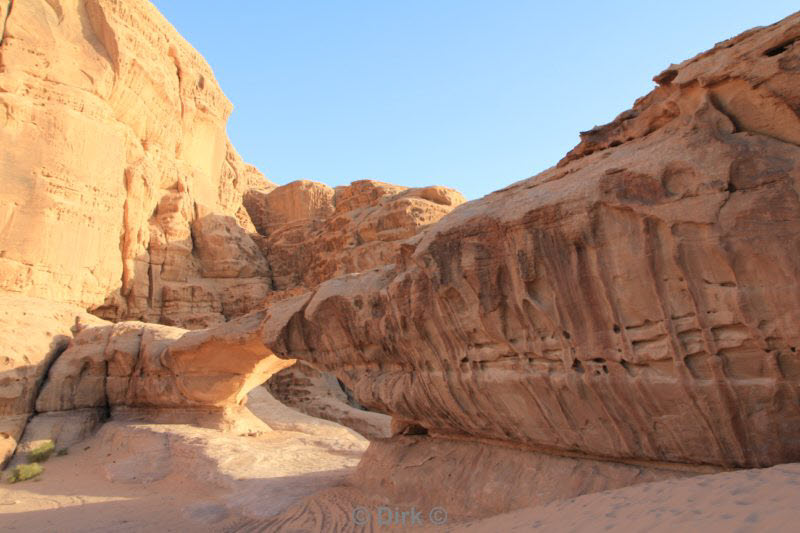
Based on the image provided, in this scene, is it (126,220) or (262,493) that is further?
(126,220)

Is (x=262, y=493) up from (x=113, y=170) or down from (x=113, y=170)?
down

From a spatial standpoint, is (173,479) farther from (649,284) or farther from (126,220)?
(126,220)

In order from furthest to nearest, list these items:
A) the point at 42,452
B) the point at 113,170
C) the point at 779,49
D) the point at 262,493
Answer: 1. the point at 113,170
2. the point at 42,452
3. the point at 262,493
4. the point at 779,49

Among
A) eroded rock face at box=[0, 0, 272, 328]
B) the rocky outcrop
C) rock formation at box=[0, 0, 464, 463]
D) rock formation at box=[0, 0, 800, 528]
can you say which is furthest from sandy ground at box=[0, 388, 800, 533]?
eroded rock face at box=[0, 0, 272, 328]

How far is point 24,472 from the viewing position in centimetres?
1059

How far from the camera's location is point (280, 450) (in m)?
11.8

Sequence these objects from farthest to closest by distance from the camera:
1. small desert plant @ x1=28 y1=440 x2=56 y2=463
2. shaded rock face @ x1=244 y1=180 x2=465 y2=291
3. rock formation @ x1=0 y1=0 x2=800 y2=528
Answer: shaded rock face @ x1=244 y1=180 x2=465 y2=291 < small desert plant @ x1=28 y1=440 x2=56 y2=463 < rock formation @ x1=0 y1=0 x2=800 y2=528

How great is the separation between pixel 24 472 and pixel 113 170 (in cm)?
1162

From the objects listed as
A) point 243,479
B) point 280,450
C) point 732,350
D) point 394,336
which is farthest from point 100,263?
point 732,350

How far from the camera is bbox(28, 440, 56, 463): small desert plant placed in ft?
38.2

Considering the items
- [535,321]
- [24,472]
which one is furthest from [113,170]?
[535,321]

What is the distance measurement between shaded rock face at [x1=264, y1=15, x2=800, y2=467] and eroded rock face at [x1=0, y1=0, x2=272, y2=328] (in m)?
14.9

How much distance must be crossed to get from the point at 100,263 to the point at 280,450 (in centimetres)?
1111

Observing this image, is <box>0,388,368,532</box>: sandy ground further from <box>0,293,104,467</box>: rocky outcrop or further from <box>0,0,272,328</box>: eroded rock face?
<box>0,0,272,328</box>: eroded rock face
